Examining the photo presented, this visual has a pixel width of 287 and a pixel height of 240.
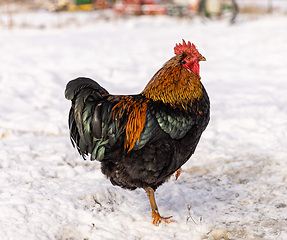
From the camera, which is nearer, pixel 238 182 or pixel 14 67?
pixel 238 182

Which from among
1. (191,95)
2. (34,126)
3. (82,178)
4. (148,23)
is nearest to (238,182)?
(191,95)

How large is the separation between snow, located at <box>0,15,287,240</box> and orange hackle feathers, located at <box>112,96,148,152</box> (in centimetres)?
93

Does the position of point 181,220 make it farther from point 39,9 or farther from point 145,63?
point 39,9

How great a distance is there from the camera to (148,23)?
64.8ft

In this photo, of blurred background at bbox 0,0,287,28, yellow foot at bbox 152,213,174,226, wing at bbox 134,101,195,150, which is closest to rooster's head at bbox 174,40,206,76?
wing at bbox 134,101,195,150

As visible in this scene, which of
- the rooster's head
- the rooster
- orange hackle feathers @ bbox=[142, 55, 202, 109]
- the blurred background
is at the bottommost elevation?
the blurred background

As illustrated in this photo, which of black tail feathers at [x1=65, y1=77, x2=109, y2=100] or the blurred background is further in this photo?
the blurred background

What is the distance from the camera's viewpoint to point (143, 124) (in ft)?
12.3

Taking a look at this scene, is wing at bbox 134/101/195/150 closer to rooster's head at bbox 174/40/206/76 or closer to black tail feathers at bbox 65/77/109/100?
rooster's head at bbox 174/40/206/76

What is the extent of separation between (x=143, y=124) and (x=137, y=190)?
1.37 metres

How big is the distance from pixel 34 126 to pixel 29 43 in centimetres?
697

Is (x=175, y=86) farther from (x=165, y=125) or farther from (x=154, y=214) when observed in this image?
(x=154, y=214)

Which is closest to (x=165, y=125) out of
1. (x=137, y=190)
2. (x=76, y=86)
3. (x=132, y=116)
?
(x=132, y=116)

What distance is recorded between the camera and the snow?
12.9ft
